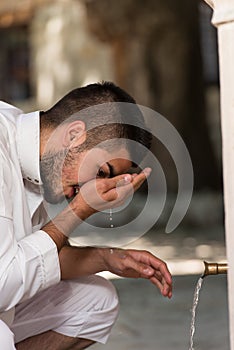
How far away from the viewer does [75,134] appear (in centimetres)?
273

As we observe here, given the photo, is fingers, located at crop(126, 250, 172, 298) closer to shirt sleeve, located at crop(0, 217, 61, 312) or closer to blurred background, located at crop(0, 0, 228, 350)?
shirt sleeve, located at crop(0, 217, 61, 312)

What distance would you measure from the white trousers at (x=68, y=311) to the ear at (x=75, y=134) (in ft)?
2.16

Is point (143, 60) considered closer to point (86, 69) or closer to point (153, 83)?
point (153, 83)

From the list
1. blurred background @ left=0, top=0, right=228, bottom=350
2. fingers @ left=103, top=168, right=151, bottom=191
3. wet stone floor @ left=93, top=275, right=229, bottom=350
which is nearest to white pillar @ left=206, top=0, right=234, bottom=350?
fingers @ left=103, top=168, right=151, bottom=191

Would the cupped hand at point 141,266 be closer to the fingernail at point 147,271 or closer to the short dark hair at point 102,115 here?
the fingernail at point 147,271

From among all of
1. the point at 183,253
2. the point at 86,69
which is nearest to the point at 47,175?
the point at 183,253

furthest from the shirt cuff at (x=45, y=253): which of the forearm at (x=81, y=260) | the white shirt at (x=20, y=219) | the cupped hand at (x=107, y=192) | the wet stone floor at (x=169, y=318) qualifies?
the wet stone floor at (x=169, y=318)

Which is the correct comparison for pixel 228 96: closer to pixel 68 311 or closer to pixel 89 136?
pixel 89 136

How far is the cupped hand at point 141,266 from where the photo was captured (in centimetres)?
274

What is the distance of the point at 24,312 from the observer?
317 cm

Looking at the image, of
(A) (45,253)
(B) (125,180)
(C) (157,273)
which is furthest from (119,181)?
(C) (157,273)

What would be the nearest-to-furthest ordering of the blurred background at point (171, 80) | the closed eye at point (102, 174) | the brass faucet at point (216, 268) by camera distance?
the brass faucet at point (216, 268) → the closed eye at point (102, 174) → the blurred background at point (171, 80)

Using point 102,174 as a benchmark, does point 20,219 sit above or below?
below

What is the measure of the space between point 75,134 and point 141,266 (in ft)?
1.44
